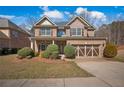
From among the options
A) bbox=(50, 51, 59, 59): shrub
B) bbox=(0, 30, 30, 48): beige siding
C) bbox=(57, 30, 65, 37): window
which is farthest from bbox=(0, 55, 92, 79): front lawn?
bbox=(0, 30, 30, 48): beige siding

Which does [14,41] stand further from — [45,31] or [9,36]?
[45,31]

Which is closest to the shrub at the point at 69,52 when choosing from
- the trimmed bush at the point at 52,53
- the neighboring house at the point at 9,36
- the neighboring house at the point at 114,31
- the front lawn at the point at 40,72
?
the trimmed bush at the point at 52,53

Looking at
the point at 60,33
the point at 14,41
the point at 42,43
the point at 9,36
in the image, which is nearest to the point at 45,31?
the point at 42,43

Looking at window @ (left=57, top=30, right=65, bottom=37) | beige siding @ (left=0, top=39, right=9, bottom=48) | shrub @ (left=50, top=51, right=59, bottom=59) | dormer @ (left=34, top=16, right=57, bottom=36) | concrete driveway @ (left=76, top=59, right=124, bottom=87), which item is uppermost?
dormer @ (left=34, top=16, right=57, bottom=36)

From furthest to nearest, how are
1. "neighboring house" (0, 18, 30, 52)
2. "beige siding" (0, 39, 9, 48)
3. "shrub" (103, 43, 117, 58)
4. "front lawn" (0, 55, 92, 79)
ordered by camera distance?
1. "neighboring house" (0, 18, 30, 52)
2. "beige siding" (0, 39, 9, 48)
3. "shrub" (103, 43, 117, 58)
4. "front lawn" (0, 55, 92, 79)

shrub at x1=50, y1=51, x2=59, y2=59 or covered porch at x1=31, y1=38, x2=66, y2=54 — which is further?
covered porch at x1=31, y1=38, x2=66, y2=54

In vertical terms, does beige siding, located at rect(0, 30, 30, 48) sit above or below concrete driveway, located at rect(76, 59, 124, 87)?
above

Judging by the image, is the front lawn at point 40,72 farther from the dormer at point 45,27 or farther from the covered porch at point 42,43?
the dormer at point 45,27

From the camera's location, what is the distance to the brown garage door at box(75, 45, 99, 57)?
91.1 ft

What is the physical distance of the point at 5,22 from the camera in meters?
38.9

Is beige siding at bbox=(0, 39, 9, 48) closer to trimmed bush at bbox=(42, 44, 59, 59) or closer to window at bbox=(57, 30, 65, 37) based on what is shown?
window at bbox=(57, 30, 65, 37)
